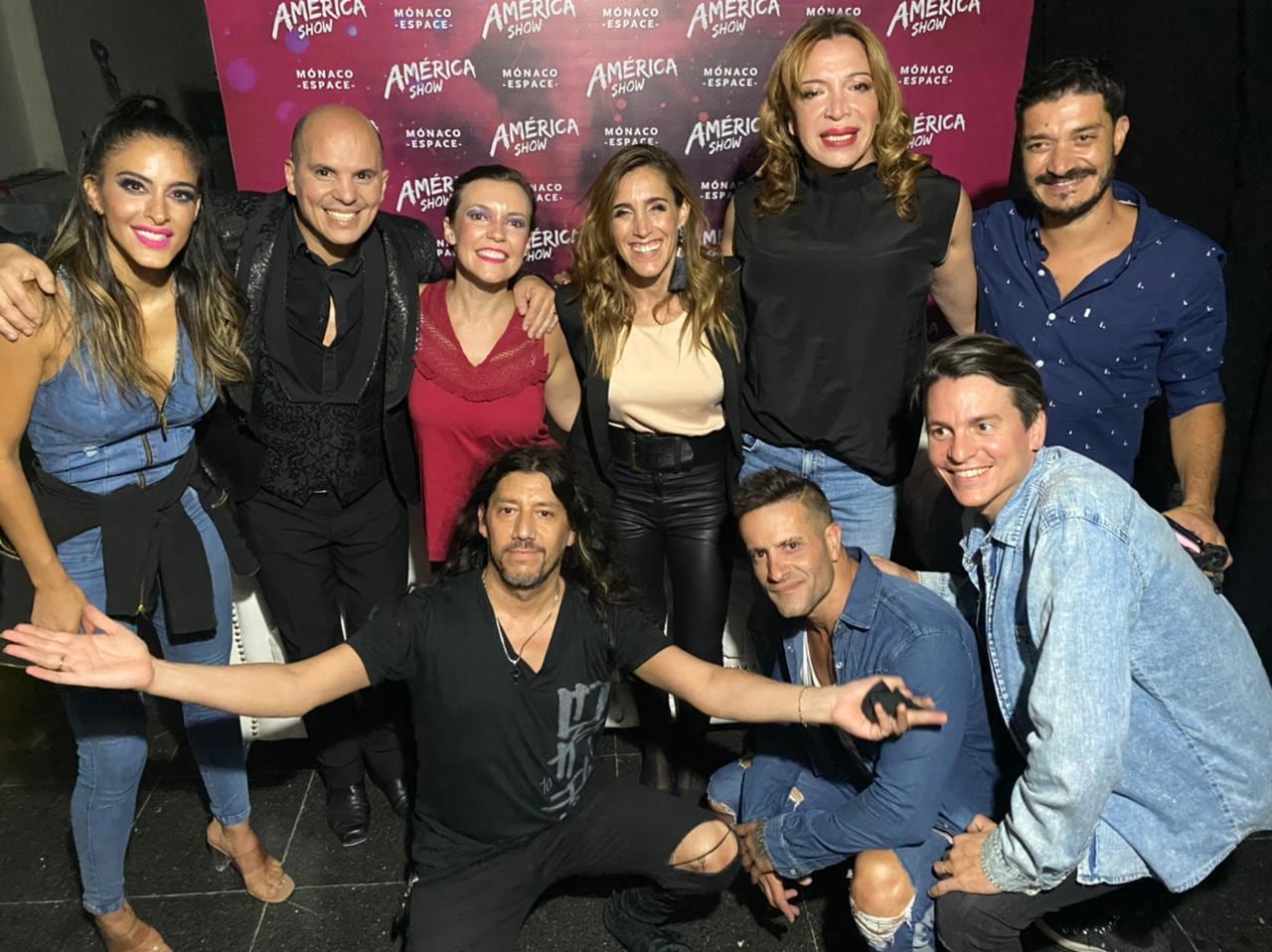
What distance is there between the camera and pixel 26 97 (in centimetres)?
677

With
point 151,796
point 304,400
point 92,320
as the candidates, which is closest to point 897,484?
point 304,400

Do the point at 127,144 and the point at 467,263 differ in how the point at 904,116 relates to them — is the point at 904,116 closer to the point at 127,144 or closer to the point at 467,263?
the point at 467,263

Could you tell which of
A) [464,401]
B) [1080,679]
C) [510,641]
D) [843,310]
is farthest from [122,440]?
[1080,679]

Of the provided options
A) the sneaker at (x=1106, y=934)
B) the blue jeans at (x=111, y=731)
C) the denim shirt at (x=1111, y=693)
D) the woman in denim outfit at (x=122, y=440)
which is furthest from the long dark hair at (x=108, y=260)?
the sneaker at (x=1106, y=934)

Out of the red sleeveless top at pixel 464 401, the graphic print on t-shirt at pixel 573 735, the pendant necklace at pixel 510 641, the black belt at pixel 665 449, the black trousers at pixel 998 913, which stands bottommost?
the black trousers at pixel 998 913

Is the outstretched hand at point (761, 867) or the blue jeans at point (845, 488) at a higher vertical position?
the blue jeans at point (845, 488)

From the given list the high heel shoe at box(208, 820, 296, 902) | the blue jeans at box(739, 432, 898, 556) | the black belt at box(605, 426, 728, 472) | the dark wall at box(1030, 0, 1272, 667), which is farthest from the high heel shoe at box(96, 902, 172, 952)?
the dark wall at box(1030, 0, 1272, 667)

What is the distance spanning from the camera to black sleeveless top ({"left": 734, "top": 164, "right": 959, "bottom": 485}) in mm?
2736

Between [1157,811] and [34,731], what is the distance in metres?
3.77

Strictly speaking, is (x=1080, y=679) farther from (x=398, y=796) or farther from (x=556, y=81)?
(x=556, y=81)

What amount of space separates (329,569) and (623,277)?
3.93 ft

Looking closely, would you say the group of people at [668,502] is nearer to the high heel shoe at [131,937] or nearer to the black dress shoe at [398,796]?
the high heel shoe at [131,937]

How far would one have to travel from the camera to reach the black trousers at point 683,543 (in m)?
2.96

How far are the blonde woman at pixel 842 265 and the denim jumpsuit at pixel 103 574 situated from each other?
151 centimetres
